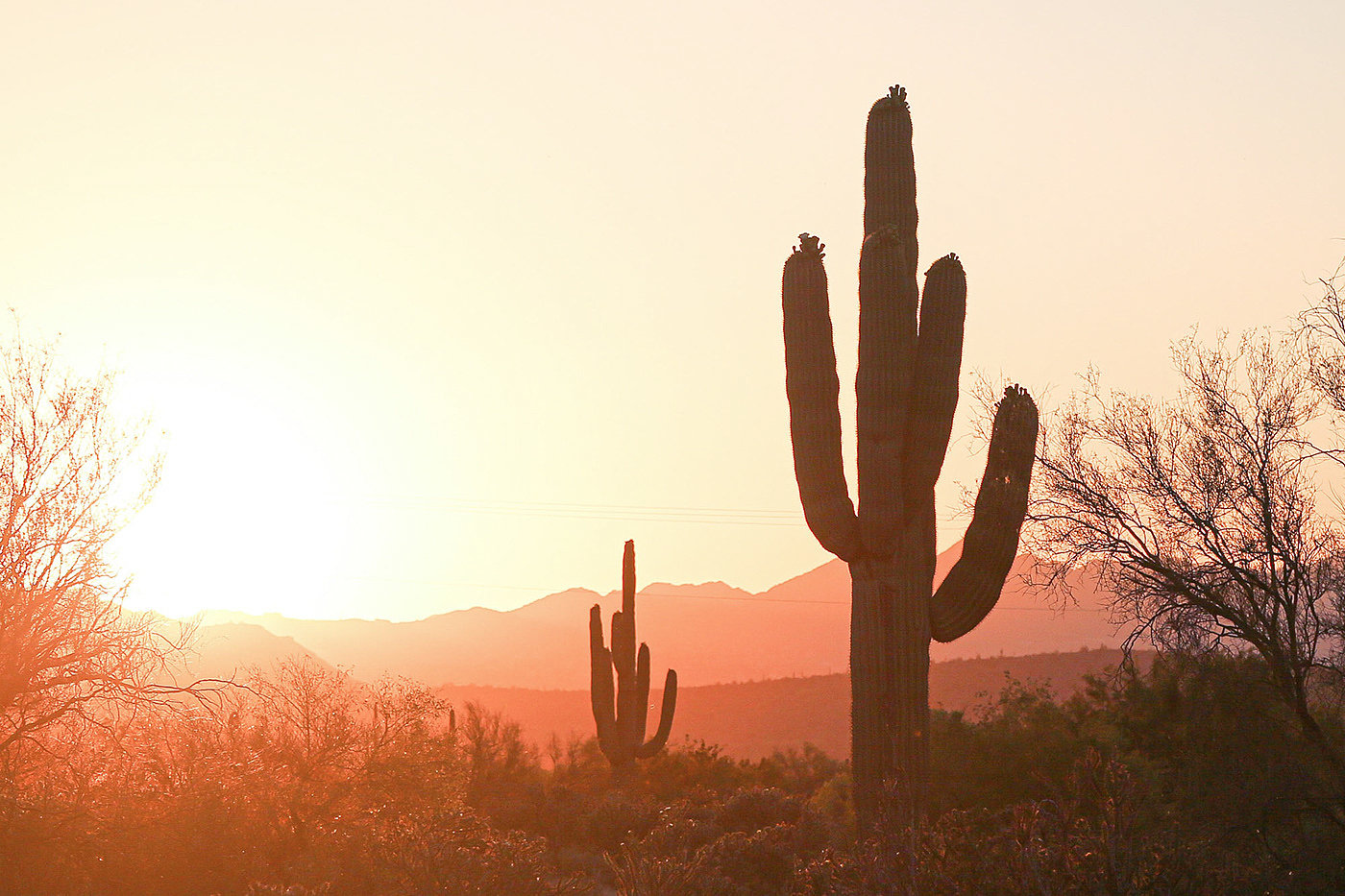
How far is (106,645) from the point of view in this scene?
613 inches

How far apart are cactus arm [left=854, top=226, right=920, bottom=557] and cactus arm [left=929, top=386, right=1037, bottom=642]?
1.19 m

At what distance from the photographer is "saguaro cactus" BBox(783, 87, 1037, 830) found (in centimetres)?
1526

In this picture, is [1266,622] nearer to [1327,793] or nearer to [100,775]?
[1327,793]

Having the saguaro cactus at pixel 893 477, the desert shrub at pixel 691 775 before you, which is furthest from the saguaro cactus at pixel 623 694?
the saguaro cactus at pixel 893 477

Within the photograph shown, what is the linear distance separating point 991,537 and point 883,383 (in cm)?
234

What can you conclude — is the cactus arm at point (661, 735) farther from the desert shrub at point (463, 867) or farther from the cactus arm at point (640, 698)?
the desert shrub at point (463, 867)

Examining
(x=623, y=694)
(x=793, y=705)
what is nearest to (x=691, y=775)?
(x=623, y=694)

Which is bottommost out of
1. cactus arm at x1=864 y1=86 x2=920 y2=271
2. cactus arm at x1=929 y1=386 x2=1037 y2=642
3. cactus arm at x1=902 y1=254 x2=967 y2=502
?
cactus arm at x1=929 y1=386 x2=1037 y2=642

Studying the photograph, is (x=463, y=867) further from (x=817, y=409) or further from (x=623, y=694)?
(x=623, y=694)

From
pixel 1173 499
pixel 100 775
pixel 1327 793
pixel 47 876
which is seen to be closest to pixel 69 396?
pixel 100 775

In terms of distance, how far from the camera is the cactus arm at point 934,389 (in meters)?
15.6

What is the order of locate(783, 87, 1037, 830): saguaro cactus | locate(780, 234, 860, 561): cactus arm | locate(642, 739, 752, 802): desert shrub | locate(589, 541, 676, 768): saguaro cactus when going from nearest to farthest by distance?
locate(783, 87, 1037, 830): saguaro cactus
locate(780, 234, 860, 561): cactus arm
locate(642, 739, 752, 802): desert shrub
locate(589, 541, 676, 768): saguaro cactus

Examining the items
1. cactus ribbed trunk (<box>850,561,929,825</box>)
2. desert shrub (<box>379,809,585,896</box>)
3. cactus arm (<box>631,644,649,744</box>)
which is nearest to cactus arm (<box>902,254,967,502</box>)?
cactus ribbed trunk (<box>850,561,929,825</box>)

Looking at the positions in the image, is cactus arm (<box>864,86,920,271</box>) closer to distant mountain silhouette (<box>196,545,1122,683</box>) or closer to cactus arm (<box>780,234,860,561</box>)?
cactus arm (<box>780,234,860,561</box>)
